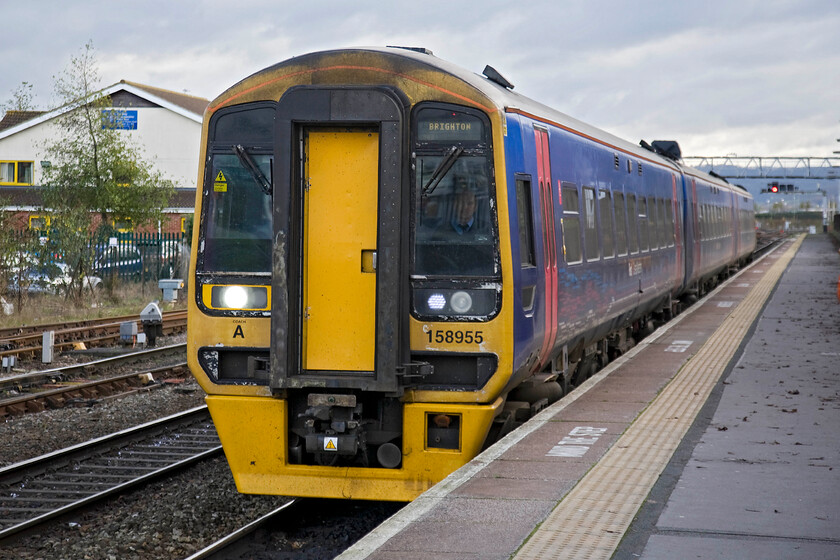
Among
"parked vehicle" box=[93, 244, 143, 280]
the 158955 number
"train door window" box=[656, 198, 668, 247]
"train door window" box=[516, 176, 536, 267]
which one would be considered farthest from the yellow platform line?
"parked vehicle" box=[93, 244, 143, 280]

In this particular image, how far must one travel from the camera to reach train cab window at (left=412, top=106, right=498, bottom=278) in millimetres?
6922

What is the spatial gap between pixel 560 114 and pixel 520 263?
3227 millimetres

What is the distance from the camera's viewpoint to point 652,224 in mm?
14695

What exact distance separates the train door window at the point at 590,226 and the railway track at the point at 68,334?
846cm

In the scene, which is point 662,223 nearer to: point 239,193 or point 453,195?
point 453,195

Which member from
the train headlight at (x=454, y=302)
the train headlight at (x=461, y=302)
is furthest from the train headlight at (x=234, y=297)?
the train headlight at (x=461, y=302)

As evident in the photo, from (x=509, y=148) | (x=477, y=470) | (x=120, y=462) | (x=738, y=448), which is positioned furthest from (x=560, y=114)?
(x=120, y=462)

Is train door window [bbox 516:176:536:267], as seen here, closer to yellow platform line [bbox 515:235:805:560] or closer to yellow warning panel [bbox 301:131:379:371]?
yellow warning panel [bbox 301:131:379:371]

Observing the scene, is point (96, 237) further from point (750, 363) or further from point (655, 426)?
point (655, 426)

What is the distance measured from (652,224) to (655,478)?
8699 millimetres

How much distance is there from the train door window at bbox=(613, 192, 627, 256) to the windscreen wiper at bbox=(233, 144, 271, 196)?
5566 millimetres

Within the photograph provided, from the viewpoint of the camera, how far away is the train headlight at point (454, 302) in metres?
6.90

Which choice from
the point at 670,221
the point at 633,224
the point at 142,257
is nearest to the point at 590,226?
→ the point at 633,224

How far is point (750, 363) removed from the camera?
12.6 meters
